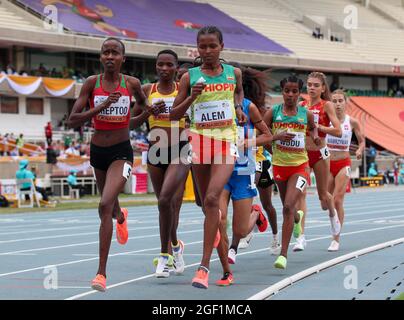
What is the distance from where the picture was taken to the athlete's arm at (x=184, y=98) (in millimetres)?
7930

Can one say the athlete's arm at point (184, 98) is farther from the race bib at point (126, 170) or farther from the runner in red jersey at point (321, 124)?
the runner in red jersey at point (321, 124)

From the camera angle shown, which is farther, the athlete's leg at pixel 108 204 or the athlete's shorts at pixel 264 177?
the athlete's shorts at pixel 264 177

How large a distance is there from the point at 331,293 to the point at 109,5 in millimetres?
43493

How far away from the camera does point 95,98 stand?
8531 mm

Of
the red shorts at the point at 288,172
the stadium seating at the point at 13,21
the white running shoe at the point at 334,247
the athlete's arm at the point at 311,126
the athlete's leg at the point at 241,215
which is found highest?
the stadium seating at the point at 13,21

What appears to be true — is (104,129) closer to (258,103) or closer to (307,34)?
(258,103)

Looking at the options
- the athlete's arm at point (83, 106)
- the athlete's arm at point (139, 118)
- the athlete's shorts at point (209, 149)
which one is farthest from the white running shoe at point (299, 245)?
the athlete's arm at point (83, 106)

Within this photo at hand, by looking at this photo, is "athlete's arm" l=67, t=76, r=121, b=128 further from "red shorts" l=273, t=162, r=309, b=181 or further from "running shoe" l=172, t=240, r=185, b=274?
"red shorts" l=273, t=162, r=309, b=181

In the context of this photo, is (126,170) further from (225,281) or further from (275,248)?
(275,248)

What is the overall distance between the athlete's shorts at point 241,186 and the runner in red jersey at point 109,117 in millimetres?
1267

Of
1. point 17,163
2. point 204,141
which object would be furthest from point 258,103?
point 17,163

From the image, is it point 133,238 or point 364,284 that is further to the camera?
point 133,238

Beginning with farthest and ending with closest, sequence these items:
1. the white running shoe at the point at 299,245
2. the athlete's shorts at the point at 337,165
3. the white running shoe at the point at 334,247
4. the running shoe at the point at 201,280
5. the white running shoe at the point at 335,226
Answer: the athlete's shorts at the point at 337,165 → the white running shoe at the point at 335,226 → the white running shoe at the point at 334,247 → the white running shoe at the point at 299,245 → the running shoe at the point at 201,280

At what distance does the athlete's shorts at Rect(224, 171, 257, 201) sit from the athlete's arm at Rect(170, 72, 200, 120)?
4.75 ft
